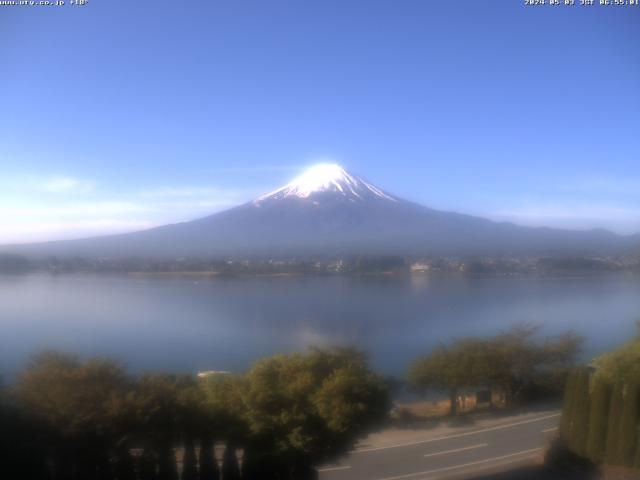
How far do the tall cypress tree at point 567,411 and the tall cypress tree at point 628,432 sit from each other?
43 centimetres

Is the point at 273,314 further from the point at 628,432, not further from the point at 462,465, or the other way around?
the point at 628,432

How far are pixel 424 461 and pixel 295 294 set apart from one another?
5.67 meters

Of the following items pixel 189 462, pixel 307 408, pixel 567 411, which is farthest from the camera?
pixel 567 411

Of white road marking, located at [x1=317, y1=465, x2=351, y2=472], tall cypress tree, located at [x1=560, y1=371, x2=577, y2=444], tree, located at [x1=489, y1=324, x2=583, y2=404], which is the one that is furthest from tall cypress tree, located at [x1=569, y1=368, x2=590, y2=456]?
white road marking, located at [x1=317, y1=465, x2=351, y2=472]

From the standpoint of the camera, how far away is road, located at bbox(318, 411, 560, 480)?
14.8ft

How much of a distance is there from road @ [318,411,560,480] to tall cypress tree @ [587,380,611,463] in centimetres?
41

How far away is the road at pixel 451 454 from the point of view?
4512 mm

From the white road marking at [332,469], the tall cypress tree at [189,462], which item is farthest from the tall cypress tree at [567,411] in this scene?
the tall cypress tree at [189,462]

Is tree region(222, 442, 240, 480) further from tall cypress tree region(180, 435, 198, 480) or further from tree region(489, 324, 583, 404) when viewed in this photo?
tree region(489, 324, 583, 404)

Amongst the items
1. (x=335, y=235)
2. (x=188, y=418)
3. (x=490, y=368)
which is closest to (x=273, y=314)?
(x=490, y=368)

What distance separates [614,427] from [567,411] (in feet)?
1.43

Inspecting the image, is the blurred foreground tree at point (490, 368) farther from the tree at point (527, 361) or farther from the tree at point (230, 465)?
the tree at point (230, 465)

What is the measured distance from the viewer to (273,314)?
8430 mm

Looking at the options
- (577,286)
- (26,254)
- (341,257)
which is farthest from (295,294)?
(577,286)
